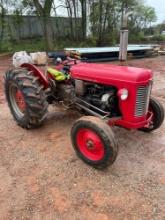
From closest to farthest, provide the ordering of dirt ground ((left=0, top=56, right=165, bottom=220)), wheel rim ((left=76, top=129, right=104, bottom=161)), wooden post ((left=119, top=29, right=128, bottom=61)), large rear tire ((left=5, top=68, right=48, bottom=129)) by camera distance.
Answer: dirt ground ((left=0, top=56, right=165, bottom=220))
wheel rim ((left=76, top=129, right=104, bottom=161))
wooden post ((left=119, top=29, right=128, bottom=61))
large rear tire ((left=5, top=68, right=48, bottom=129))

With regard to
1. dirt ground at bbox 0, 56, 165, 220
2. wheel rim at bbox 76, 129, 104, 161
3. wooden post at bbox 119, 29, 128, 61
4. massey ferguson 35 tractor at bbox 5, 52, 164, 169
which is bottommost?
dirt ground at bbox 0, 56, 165, 220

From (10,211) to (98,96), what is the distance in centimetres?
163

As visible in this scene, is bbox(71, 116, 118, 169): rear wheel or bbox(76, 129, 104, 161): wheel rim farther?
bbox(76, 129, 104, 161): wheel rim

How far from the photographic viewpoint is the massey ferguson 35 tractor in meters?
2.68

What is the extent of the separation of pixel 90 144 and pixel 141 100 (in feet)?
2.49

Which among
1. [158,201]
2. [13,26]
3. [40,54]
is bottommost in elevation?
[158,201]

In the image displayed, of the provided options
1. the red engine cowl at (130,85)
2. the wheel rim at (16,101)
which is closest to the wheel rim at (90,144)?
the red engine cowl at (130,85)

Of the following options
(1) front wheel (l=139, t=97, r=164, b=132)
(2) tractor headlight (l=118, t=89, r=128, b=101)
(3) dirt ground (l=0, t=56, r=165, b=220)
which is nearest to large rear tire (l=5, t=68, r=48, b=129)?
(3) dirt ground (l=0, t=56, r=165, b=220)

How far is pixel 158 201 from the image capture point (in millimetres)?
2293

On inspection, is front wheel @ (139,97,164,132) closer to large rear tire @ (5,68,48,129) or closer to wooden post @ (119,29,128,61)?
wooden post @ (119,29,128,61)

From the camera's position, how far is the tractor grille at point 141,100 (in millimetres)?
2775

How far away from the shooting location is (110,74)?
9.42 ft

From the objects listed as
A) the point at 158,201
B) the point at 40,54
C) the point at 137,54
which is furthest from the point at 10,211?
the point at 137,54

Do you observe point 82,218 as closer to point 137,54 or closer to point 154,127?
point 154,127
